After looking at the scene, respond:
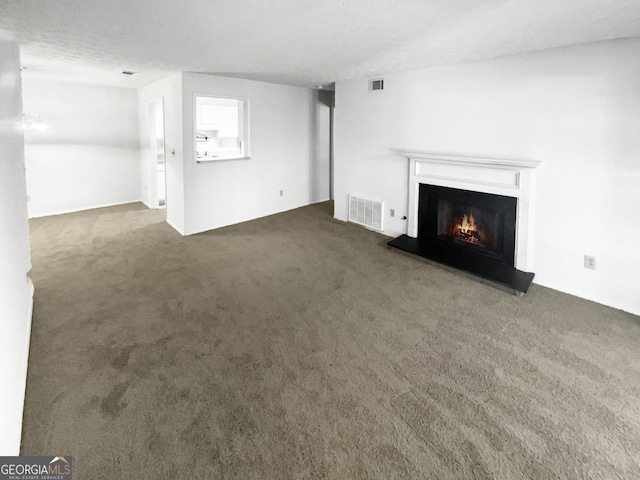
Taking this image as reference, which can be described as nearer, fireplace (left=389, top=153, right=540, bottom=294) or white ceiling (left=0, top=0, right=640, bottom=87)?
white ceiling (left=0, top=0, right=640, bottom=87)

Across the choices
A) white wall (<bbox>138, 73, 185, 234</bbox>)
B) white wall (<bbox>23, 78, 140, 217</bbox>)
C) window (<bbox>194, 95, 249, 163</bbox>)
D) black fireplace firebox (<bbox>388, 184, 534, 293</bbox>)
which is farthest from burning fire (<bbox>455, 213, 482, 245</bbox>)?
white wall (<bbox>23, 78, 140, 217</bbox>)

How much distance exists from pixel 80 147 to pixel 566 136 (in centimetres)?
747

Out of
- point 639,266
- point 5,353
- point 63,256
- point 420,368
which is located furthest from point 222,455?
point 63,256

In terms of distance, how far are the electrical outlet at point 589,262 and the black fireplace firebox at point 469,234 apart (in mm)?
496

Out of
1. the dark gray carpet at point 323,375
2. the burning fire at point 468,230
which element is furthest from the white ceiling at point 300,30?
the dark gray carpet at point 323,375

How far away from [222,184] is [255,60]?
2.16 metres

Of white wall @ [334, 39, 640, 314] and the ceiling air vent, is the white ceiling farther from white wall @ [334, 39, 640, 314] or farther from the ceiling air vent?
the ceiling air vent

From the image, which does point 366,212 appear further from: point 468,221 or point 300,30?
point 300,30

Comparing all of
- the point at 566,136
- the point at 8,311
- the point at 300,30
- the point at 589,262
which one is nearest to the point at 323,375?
the point at 8,311

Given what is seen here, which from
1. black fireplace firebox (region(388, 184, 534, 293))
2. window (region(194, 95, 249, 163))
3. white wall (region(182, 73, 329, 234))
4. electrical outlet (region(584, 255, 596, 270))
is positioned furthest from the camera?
window (region(194, 95, 249, 163))

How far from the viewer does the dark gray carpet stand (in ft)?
5.95

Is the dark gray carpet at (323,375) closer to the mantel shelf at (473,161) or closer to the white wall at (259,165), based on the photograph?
the mantel shelf at (473,161)

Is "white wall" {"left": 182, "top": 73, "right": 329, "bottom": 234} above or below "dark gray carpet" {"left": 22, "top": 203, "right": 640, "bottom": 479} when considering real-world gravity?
above

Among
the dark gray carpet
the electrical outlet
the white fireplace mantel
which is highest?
the white fireplace mantel
